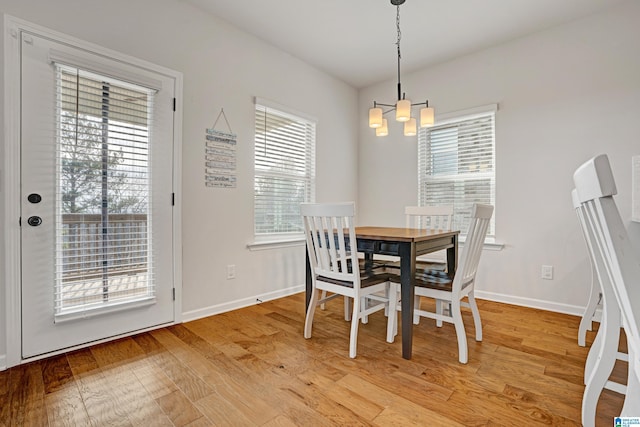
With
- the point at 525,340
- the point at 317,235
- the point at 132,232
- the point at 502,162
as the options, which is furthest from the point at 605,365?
the point at 132,232

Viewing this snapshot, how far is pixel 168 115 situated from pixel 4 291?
5.08 ft

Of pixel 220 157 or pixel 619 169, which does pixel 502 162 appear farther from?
pixel 220 157

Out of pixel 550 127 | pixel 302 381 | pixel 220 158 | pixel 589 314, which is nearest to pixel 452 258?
pixel 589 314

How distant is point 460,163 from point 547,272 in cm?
139

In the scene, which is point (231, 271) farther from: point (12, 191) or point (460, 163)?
point (460, 163)

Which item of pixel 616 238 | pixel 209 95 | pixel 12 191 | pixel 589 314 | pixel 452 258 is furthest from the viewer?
pixel 209 95

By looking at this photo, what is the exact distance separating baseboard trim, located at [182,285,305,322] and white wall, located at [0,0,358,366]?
10 mm

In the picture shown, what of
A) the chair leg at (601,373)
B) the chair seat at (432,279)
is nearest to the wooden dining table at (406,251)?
the chair seat at (432,279)

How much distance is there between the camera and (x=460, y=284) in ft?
6.33

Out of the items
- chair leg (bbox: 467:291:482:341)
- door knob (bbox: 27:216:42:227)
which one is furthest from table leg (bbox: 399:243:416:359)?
door knob (bbox: 27:216:42:227)

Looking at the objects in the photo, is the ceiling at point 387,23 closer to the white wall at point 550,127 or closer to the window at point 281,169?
the white wall at point 550,127

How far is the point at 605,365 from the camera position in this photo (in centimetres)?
129

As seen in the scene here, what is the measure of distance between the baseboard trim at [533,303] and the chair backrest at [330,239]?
79.5 inches

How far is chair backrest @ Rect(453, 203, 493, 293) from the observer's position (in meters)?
1.85
